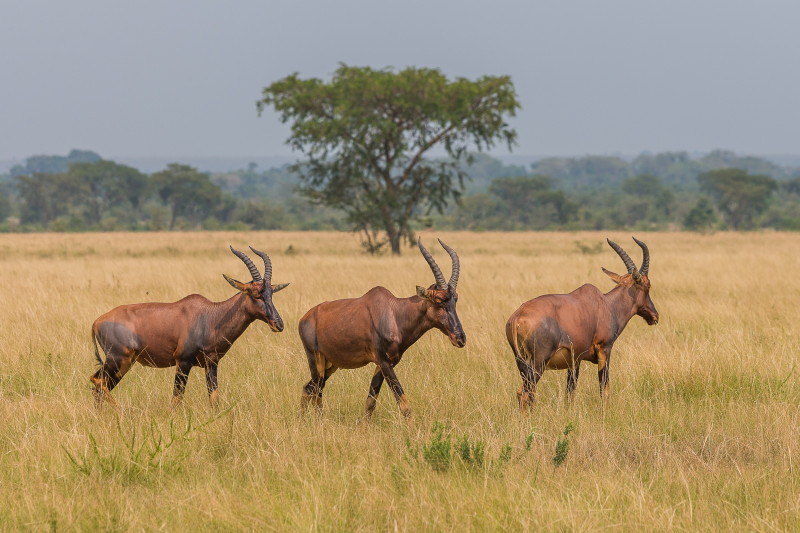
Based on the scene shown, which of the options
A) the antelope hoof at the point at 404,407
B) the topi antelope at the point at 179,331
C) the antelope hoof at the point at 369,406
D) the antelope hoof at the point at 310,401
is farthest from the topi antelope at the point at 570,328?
the topi antelope at the point at 179,331

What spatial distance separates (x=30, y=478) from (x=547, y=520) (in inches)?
108

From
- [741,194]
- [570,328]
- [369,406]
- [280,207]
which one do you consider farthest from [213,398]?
[280,207]

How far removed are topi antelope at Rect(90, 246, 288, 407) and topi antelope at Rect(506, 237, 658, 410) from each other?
1.66m

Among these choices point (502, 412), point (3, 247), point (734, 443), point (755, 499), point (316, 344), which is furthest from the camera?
point (3, 247)

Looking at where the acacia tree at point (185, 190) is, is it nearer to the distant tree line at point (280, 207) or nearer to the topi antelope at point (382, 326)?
the distant tree line at point (280, 207)

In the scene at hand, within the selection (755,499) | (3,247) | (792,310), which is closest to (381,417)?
(755,499)

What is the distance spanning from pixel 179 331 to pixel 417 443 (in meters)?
1.85

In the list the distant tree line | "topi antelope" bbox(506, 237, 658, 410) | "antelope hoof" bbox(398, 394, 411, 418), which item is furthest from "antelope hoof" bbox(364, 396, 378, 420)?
the distant tree line

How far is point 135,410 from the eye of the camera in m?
6.38

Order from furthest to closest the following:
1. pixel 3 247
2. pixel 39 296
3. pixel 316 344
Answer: pixel 3 247
pixel 39 296
pixel 316 344

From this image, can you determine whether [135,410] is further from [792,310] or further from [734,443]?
[792,310]

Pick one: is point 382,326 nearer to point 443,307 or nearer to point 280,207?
point 443,307

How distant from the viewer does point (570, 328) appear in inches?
244

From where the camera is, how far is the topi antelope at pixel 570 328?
19.9ft
